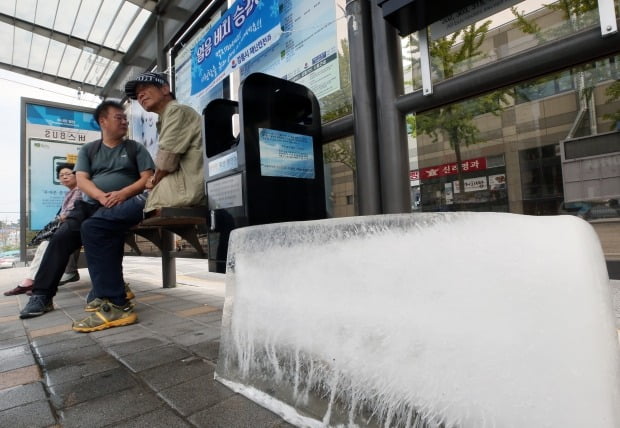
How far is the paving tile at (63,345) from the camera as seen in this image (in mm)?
1892

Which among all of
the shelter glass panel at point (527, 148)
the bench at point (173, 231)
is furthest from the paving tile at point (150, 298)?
the shelter glass panel at point (527, 148)

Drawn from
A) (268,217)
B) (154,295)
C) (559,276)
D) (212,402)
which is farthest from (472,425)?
(154,295)

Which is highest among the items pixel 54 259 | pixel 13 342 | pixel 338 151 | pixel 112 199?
pixel 338 151

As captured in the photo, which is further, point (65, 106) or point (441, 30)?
point (65, 106)

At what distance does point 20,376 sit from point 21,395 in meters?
0.26

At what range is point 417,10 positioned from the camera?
1636 mm

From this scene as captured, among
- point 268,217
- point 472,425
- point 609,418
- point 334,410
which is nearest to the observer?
point 609,418

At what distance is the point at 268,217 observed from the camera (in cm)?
204

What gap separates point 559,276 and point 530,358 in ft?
0.50

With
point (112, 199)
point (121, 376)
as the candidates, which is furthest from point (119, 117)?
point (121, 376)

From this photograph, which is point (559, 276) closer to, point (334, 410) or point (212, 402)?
point (334, 410)

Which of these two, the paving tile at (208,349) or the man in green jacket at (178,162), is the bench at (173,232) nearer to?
the man in green jacket at (178,162)

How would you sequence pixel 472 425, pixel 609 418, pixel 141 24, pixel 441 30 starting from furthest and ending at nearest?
pixel 141 24
pixel 441 30
pixel 472 425
pixel 609 418

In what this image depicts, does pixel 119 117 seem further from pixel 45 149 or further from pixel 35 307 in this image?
pixel 45 149
